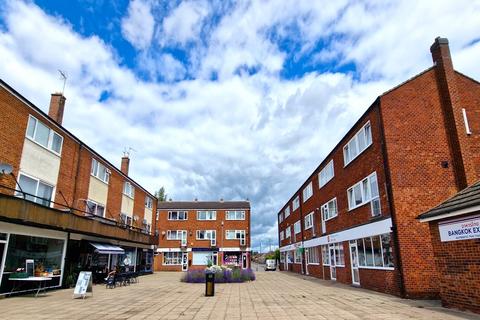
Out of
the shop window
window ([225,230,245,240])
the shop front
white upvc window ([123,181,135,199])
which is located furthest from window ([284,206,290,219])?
the shop window

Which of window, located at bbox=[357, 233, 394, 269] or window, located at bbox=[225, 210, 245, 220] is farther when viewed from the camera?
window, located at bbox=[225, 210, 245, 220]

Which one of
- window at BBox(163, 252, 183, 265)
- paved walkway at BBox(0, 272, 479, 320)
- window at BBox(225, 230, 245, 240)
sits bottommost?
paved walkway at BBox(0, 272, 479, 320)

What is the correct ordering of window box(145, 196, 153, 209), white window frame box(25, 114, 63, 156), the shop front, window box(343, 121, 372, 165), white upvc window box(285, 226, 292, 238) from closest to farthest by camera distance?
the shop front
white window frame box(25, 114, 63, 156)
window box(343, 121, 372, 165)
window box(145, 196, 153, 209)
white upvc window box(285, 226, 292, 238)

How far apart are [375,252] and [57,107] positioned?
19.0 m

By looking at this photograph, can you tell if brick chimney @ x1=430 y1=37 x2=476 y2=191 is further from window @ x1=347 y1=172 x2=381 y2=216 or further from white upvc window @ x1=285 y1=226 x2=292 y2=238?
white upvc window @ x1=285 y1=226 x2=292 y2=238

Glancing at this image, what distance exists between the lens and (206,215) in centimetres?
4662

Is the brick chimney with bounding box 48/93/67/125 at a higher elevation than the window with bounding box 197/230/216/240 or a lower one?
higher

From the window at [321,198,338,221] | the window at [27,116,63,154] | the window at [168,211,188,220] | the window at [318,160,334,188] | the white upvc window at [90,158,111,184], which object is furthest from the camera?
the window at [168,211,188,220]

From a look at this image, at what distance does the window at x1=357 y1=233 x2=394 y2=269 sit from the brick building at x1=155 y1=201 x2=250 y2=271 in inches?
1112

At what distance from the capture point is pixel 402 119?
15.2 meters

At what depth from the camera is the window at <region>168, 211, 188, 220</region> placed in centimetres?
4662

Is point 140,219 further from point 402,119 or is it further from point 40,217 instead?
point 402,119

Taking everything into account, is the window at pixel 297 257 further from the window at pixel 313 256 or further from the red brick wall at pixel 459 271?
the red brick wall at pixel 459 271

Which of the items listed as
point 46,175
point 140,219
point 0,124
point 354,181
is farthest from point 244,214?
point 0,124
